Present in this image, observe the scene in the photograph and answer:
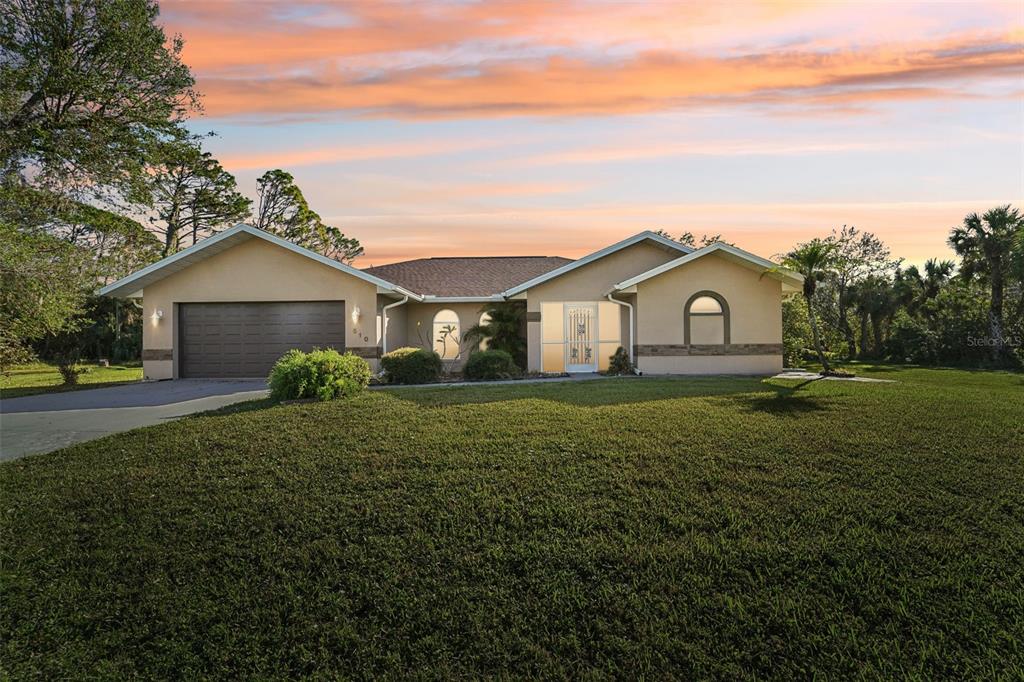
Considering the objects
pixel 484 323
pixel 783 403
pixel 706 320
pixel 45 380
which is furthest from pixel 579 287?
pixel 45 380

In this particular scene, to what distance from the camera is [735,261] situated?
1622cm

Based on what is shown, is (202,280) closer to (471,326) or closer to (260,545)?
(471,326)

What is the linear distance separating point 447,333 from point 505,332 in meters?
2.54

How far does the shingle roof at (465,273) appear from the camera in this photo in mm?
20500

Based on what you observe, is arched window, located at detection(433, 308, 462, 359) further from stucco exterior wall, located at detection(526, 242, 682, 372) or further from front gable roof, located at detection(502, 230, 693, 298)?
stucco exterior wall, located at detection(526, 242, 682, 372)

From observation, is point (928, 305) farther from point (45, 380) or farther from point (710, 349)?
point (45, 380)

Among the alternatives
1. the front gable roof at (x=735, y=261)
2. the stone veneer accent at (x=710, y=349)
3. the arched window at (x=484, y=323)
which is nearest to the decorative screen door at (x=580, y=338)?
the front gable roof at (x=735, y=261)

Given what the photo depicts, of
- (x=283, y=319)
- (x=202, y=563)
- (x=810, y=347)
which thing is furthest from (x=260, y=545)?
(x=810, y=347)

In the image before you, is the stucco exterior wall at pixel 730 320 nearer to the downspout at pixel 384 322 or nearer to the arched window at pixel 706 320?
the arched window at pixel 706 320

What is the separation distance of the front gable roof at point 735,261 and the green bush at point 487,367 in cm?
385

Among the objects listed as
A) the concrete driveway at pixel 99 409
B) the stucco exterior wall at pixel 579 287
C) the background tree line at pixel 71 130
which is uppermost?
the background tree line at pixel 71 130

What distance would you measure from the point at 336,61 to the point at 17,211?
42.1ft

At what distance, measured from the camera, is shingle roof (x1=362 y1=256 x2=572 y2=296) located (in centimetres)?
2050

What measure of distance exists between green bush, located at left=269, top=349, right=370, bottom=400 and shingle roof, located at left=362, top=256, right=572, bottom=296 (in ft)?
30.7
